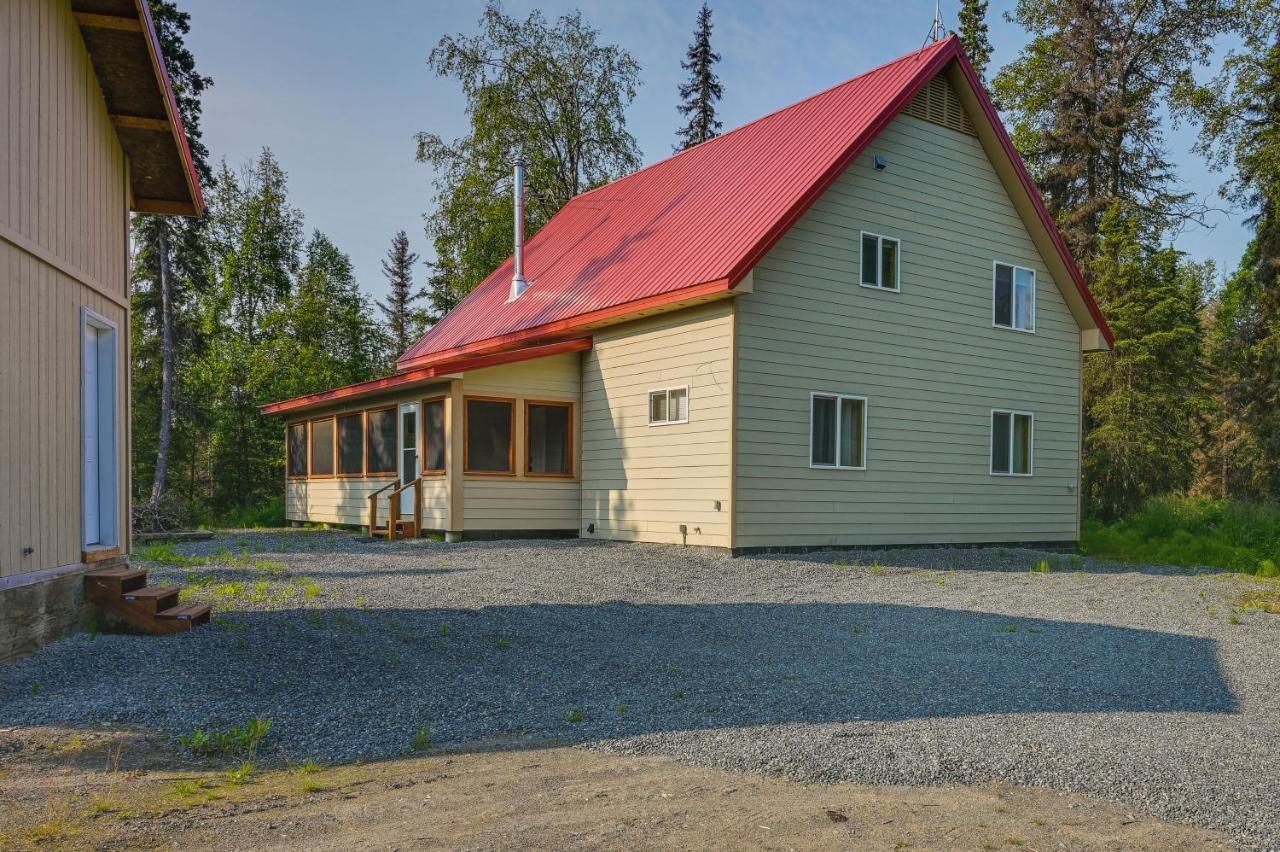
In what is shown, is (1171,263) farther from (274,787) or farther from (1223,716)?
(274,787)

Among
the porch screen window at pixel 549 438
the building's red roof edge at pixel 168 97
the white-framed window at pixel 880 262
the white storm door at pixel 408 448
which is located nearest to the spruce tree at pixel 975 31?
the white-framed window at pixel 880 262

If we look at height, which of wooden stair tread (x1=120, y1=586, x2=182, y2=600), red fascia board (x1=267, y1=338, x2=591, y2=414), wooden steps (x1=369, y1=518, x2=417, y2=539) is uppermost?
red fascia board (x1=267, y1=338, x2=591, y2=414)

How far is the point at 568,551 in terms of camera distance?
46.8ft

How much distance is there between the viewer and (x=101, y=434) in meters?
8.80

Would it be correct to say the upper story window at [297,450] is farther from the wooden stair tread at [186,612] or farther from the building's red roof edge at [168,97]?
the wooden stair tread at [186,612]

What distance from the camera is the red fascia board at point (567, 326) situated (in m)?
13.8

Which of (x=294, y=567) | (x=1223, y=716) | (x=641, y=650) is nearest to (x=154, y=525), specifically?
(x=294, y=567)

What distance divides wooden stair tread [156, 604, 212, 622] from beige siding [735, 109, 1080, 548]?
751 cm

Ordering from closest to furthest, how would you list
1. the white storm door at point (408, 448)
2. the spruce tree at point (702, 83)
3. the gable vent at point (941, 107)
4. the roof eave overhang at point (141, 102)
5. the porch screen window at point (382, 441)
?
the roof eave overhang at point (141, 102) < the gable vent at point (941, 107) < the white storm door at point (408, 448) < the porch screen window at point (382, 441) < the spruce tree at point (702, 83)

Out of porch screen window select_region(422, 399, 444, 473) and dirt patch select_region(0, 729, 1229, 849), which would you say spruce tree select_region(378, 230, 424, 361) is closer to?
porch screen window select_region(422, 399, 444, 473)

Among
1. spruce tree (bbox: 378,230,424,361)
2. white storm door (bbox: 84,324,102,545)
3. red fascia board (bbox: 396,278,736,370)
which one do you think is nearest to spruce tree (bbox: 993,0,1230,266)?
red fascia board (bbox: 396,278,736,370)

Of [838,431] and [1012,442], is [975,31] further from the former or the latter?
[838,431]

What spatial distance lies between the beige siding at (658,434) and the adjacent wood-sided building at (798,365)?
1.6 inches

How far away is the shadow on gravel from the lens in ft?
19.0
